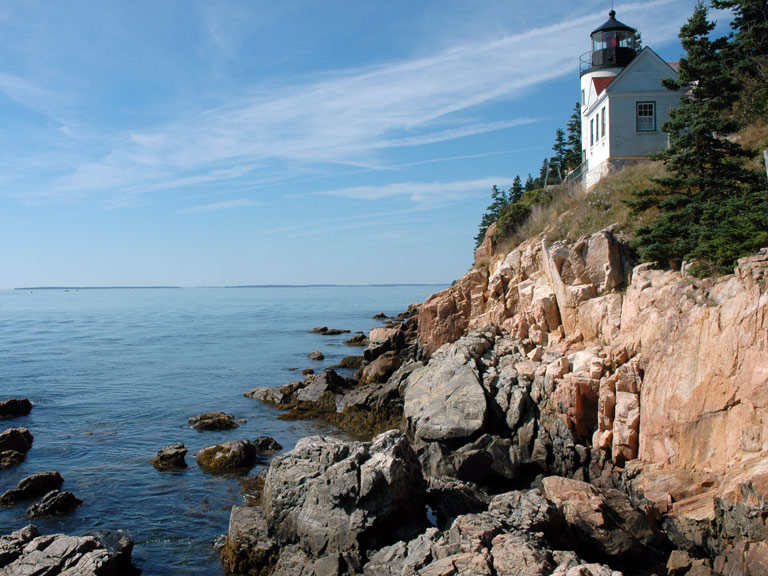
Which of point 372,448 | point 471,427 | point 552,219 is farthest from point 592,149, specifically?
point 372,448

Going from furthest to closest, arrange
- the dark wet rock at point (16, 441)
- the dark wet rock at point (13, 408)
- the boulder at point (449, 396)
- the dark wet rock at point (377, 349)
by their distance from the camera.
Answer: the dark wet rock at point (377, 349) < the dark wet rock at point (13, 408) < the dark wet rock at point (16, 441) < the boulder at point (449, 396)

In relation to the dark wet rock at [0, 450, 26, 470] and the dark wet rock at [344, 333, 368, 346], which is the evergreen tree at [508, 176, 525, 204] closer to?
the dark wet rock at [344, 333, 368, 346]

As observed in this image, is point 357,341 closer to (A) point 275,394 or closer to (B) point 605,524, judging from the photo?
(A) point 275,394

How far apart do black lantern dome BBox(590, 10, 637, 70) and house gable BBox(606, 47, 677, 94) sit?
4.61m

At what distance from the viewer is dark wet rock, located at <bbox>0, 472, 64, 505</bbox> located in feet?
53.1

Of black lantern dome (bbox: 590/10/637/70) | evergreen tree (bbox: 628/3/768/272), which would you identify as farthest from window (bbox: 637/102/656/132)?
evergreen tree (bbox: 628/3/768/272)

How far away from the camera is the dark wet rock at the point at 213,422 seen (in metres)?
23.7

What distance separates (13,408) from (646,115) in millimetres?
34105

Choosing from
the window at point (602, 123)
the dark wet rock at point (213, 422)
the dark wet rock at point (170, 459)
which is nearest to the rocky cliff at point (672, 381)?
the dark wet rock at point (170, 459)

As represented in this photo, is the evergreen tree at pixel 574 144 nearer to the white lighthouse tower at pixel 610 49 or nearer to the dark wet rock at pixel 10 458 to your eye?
the white lighthouse tower at pixel 610 49

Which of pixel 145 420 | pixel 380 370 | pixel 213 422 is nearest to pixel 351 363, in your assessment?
pixel 380 370

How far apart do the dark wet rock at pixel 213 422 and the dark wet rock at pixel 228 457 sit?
417 centimetres

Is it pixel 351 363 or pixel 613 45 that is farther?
pixel 351 363

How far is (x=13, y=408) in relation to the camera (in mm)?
25984
